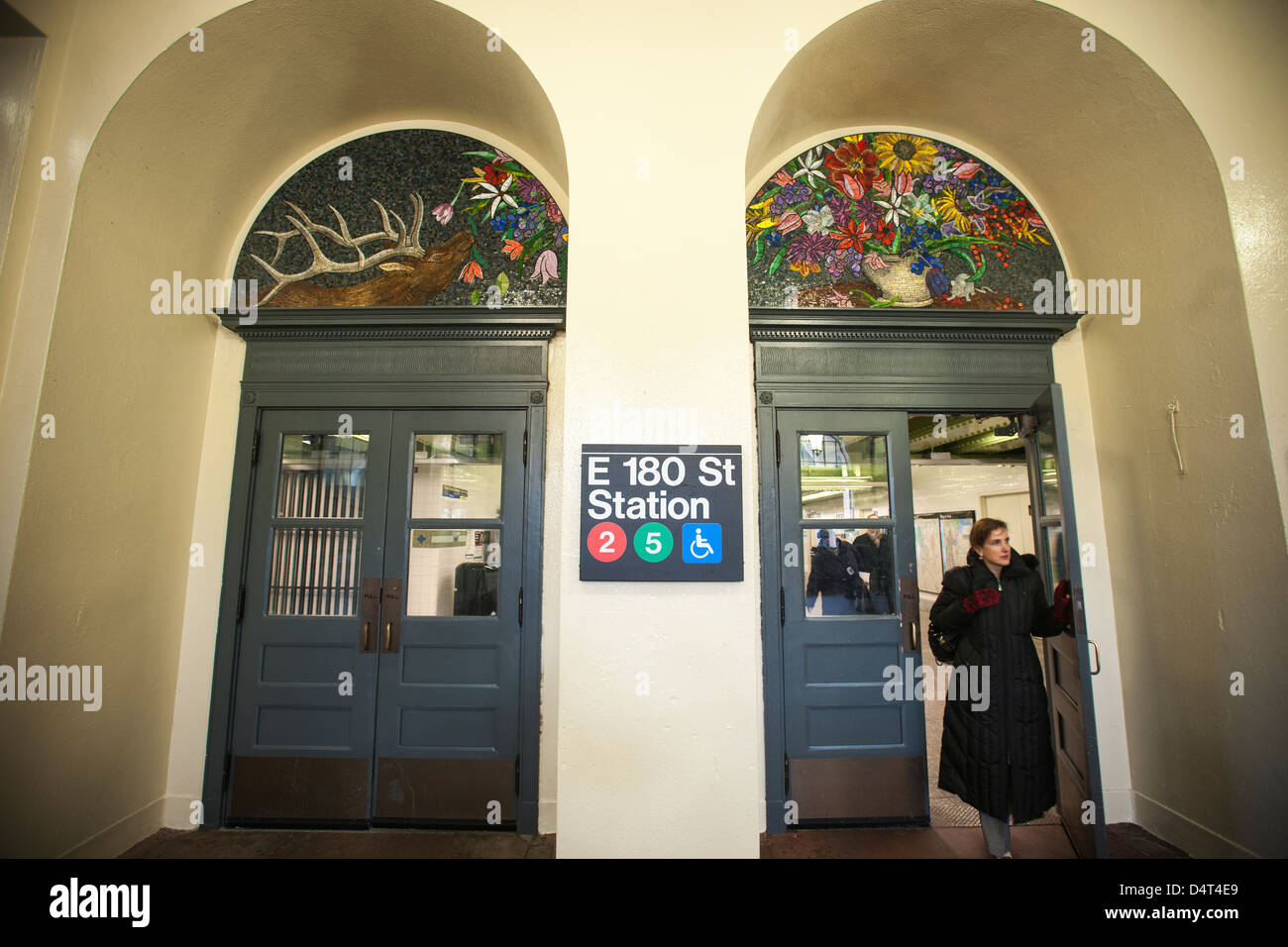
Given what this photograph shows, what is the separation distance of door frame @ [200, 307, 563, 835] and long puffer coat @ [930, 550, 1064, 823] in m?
2.05

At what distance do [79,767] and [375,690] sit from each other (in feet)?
3.80

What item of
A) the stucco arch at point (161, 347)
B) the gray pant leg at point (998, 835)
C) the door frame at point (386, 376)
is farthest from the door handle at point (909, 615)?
the stucco arch at point (161, 347)

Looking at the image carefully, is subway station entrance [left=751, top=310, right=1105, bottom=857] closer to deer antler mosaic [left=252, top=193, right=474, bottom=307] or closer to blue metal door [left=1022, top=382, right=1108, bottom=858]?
blue metal door [left=1022, top=382, right=1108, bottom=858]

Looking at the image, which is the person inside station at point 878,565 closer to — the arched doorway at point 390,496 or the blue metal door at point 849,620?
the blue metal door at point 849,620

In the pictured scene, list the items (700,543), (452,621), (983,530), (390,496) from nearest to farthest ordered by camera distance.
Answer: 1. (700,543)
2. (983,530)
3. (452,621)
4. (390,496)

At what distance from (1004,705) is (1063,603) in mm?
522

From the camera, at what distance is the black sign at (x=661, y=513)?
6.74 ft

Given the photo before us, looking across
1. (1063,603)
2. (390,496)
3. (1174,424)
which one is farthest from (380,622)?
(1174,424)

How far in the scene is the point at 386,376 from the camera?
3098 millimetres

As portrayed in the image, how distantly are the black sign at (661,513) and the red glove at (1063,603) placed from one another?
1.58m

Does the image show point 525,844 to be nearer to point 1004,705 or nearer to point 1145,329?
point 1004,705

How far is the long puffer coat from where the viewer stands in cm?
246

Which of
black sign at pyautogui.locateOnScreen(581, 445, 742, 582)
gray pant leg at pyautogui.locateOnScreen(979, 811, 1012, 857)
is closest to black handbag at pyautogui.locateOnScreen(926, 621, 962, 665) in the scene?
gray pant leg at pyautogui.locateOnScreen(979, 811, 1012, 857)

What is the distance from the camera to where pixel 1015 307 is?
10.4 ft
